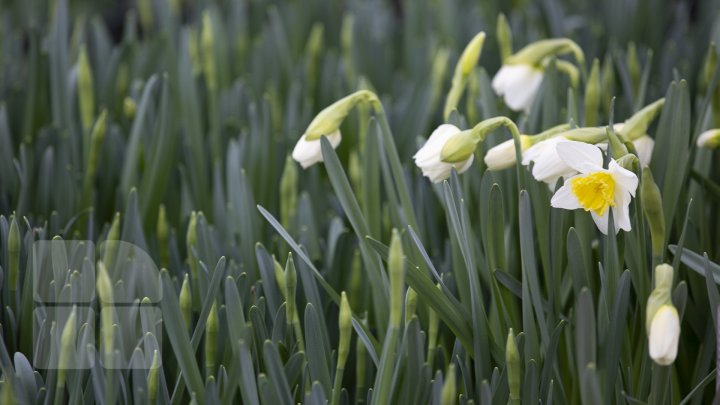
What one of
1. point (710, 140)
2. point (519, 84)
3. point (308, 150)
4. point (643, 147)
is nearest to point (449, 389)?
point (308, 150)

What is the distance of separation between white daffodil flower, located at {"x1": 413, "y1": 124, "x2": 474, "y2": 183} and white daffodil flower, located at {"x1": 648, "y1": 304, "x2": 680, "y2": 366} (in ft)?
1.12

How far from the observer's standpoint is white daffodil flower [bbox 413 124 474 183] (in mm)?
1171

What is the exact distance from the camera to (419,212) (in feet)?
4.97

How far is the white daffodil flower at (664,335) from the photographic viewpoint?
92cm

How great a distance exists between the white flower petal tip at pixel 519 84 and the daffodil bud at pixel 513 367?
676 millimetres

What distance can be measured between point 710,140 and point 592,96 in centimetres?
22

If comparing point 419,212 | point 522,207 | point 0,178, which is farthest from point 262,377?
point 0,178

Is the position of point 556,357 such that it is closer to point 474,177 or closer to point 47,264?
point 474,177

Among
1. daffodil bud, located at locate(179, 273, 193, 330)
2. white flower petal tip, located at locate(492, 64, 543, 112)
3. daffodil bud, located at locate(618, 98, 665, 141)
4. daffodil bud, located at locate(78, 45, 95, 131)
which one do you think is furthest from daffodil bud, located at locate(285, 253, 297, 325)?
daffodil bud, located at locate(78, 45, 95, 131)

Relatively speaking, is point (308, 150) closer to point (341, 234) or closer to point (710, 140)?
point (341, 234)

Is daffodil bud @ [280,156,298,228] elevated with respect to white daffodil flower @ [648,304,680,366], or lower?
elevated

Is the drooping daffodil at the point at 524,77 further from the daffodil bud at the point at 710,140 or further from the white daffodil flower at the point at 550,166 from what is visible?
the white daffodil flower at the point at 550,166

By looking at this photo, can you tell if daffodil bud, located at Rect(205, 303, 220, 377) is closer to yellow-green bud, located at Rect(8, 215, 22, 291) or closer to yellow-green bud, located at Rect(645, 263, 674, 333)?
yellow-green bud, located at Rect(8, 215, 22, 291)

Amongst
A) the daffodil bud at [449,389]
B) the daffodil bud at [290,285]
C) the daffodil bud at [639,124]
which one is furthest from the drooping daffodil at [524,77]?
the daffodil bud at [449,389]
